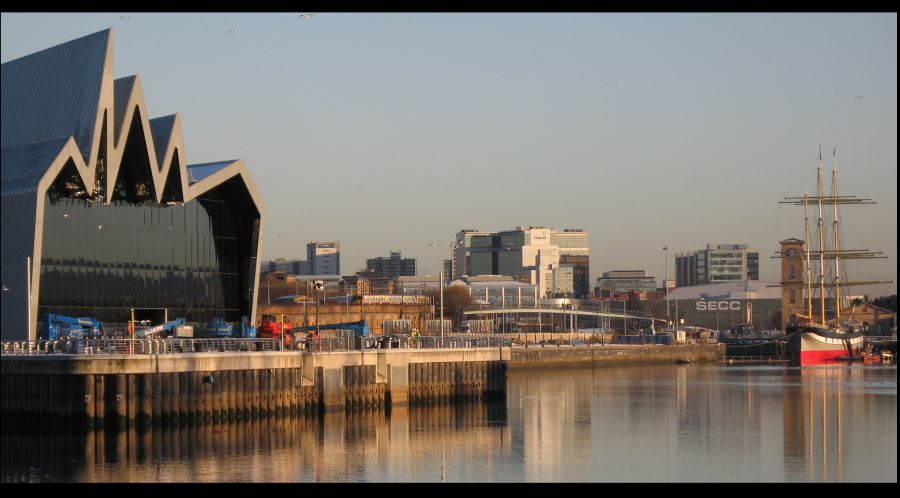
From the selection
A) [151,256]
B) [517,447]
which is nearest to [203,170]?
[151,256]

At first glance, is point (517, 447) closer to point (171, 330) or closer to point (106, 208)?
point (171, 330)

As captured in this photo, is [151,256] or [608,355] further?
[608,355]

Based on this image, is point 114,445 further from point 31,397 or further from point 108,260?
point 108,260

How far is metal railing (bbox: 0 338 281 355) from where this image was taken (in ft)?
209

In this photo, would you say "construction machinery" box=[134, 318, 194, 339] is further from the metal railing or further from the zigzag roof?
the zigzag roof

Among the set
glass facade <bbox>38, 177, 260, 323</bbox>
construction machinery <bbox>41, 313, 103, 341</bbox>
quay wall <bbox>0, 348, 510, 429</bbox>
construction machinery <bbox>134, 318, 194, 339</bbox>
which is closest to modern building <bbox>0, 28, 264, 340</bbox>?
glass facade <bbox>38, 177, 260, 323</bbox>

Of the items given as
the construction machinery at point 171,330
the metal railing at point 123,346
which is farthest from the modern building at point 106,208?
the metal railing at point 123,346

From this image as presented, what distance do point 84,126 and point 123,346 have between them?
56.4 ft

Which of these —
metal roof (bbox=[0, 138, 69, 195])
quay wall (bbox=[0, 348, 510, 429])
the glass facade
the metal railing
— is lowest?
quay wall (bbox=[0, 348, 510, 429])

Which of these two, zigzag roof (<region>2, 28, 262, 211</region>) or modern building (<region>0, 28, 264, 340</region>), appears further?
zigzag roof (<region>2, 28, 262, 211</region>)

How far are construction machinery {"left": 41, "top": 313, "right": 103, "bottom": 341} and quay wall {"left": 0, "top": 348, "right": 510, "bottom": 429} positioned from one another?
9.08m

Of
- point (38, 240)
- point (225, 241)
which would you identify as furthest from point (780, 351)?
point (38, 240)

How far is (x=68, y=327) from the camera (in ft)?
239

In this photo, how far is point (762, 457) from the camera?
183ft
